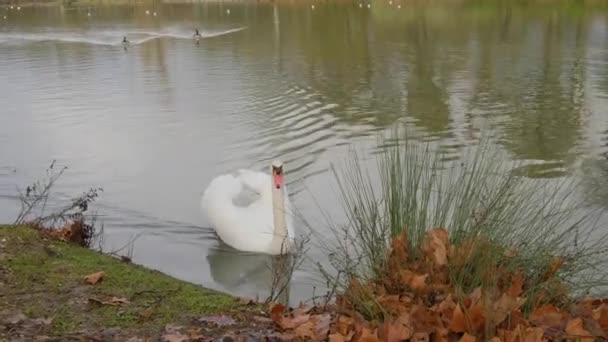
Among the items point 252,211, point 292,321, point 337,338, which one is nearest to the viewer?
point 337,338

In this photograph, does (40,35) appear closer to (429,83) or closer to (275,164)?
(429,83)

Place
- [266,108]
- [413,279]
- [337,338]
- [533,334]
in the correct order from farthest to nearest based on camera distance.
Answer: [266,108] < [413,279] < [337,338] < [533,334]

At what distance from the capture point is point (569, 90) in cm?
1452

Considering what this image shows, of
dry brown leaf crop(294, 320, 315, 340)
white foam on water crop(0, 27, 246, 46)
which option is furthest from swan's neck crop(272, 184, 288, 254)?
white foam on water crop(0, 27, 246, 46)

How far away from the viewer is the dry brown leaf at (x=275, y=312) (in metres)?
Result: 4.29

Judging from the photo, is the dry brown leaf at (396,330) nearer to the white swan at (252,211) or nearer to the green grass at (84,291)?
the green grass at (84,291)

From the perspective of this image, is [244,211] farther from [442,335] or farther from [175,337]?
[442,335]

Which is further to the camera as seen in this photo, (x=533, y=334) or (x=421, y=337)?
(x=421, y=337)

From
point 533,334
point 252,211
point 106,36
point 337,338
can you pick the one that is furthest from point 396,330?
point 106,36

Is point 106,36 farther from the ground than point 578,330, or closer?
farther from the ground

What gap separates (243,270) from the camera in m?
7.04

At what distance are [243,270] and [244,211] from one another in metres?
0.74

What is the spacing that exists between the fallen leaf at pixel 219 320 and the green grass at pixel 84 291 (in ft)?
0.44

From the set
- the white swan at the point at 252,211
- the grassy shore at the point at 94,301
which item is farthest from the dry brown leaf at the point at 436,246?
the white swan at the point at 252,211
